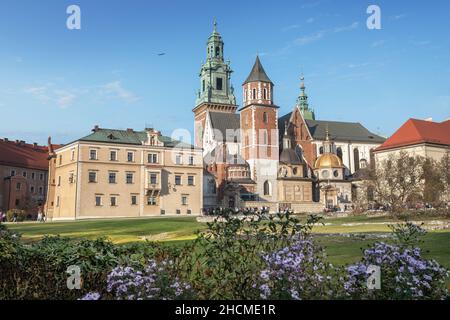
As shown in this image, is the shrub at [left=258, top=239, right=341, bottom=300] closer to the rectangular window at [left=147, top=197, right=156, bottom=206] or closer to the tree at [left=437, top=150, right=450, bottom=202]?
the tree at [left=437, top=150, right=450, bottom=202]

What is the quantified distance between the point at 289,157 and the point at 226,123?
16483 mm

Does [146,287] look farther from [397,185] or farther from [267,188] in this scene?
[267,188]

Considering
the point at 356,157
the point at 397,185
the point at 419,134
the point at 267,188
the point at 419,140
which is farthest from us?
the point at 356,157

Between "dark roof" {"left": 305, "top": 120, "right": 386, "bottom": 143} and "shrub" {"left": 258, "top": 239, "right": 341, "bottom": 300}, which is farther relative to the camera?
Answer: "dark roof" {"left": 305, "top": 120, "right": 386, "bottom": 143}

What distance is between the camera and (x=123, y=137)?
58.6 m

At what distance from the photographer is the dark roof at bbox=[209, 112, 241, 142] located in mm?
83000

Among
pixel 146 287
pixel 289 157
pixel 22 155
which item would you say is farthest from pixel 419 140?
pixel 146 287

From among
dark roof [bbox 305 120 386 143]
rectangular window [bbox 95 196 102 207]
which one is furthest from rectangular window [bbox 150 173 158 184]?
dark roof [bbox 305 120 386 143]

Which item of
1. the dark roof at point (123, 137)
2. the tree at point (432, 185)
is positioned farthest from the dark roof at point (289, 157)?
the tree at point (432, 185)

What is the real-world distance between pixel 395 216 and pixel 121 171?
3492 centimetres

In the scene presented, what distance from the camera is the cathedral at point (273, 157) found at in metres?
71.2

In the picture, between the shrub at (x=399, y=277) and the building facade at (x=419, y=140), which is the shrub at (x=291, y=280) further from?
the building facade at (x=419, y=140)

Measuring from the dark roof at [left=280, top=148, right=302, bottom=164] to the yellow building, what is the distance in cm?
1930
